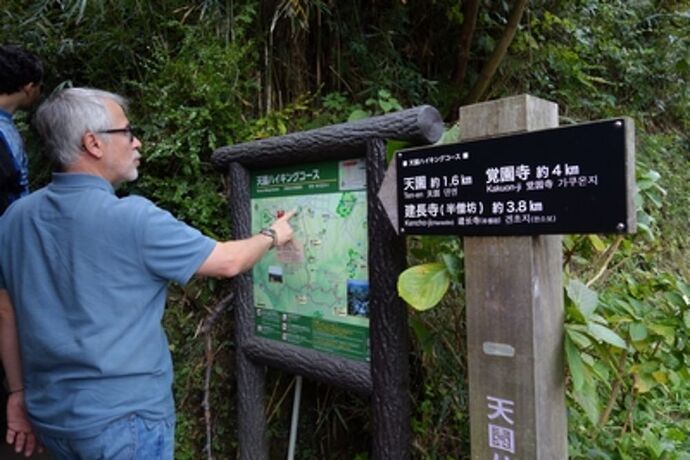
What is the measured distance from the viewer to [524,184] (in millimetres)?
1316

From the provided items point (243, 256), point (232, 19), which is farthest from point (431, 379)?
point (232, 19)

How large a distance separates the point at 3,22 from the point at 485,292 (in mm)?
3241

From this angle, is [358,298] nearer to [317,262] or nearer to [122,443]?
[317,262]

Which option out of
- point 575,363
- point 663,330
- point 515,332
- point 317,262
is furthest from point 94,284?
point 663,330

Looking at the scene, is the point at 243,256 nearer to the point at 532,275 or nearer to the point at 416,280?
the point at 416,280

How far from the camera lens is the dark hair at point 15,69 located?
2248 millimetres

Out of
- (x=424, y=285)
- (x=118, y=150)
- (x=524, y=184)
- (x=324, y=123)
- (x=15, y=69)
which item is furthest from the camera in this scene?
(x=324, y=123)

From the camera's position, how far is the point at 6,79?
2250 millimetres

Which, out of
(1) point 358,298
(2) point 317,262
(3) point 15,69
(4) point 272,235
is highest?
(3) point 15,69

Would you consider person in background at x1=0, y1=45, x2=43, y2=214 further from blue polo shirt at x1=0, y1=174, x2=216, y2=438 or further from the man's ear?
the man's ear

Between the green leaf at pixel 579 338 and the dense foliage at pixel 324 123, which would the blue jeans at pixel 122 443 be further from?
the green leaf at pixel 579 338

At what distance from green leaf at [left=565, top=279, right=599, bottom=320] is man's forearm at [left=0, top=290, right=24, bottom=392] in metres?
1.77

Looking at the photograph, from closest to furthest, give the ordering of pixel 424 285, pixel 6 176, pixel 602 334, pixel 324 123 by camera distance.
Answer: pixel 602 334, pixel 424 285, pixel 6 176, pixel 324 123

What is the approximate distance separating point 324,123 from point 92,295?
1.68 metres
